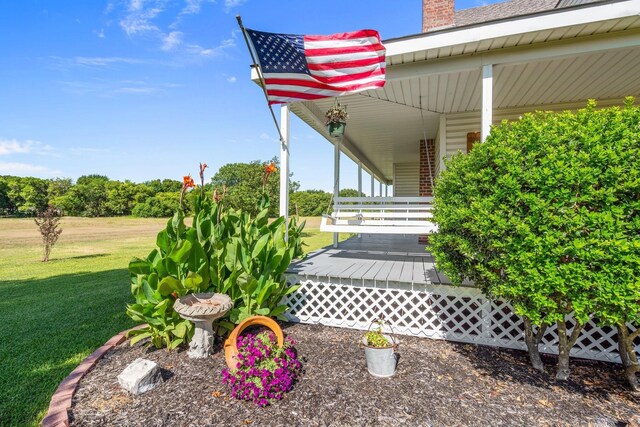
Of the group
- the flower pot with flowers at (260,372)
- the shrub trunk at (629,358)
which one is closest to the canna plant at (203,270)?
the flower pot with flowers at (260,372)

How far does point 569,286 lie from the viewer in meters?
2.14

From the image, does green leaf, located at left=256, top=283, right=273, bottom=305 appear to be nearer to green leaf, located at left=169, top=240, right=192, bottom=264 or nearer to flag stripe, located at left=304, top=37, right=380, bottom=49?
green leaf, located at left=169, top=240, right=192, bottom=264

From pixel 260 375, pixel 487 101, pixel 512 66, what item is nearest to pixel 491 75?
pixel 487 101

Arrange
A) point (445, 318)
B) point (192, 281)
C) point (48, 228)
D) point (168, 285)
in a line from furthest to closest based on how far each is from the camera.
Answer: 1. point (48, 228)
2. point (445, 318)
3. point (192, 281)
4. point (168, 285)

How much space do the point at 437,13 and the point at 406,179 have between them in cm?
648

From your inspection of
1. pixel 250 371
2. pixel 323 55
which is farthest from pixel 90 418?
pixel 323 55

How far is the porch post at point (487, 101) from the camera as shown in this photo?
12.1ft

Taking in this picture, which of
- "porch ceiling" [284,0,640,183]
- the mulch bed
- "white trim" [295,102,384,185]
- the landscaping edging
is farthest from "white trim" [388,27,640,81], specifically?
the landscaping edging

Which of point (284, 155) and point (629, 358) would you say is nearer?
point (629, 358)

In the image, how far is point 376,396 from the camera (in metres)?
2.35

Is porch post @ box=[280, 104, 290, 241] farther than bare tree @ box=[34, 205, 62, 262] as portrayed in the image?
No

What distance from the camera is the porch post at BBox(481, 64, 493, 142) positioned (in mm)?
3676

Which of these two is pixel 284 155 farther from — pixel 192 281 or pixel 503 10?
pixel 503 10

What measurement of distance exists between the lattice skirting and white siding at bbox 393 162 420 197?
888 centimetres
